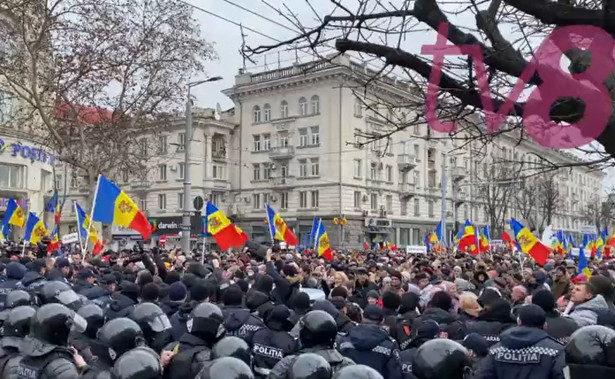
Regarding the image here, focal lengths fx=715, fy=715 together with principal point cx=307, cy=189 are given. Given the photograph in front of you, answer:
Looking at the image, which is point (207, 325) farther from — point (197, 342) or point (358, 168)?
point (358, 168)

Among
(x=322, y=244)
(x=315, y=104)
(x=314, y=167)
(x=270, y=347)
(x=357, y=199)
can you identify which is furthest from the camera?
(x=314, y=167)

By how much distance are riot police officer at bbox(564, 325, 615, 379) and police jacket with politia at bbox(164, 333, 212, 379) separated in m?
2.59

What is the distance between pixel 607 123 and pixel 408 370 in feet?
8.79

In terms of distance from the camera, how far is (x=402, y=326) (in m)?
7.05

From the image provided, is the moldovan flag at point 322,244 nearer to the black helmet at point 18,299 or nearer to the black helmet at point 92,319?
the black helmet at point 18,299

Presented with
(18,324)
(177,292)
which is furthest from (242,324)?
(18,324)

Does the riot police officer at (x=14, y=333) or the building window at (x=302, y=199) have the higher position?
the building window at (x=302, y=199)

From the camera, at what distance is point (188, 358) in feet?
16.4

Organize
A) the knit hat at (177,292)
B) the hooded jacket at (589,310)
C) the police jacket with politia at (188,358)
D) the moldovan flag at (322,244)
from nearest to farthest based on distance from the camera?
the police jacket with politia at (188,358)
the hooded jacket at (589,310)
the knit hat at (177,292)
the moldovan flag at (322,244)

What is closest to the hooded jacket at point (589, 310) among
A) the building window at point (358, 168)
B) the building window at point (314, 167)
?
the building window at point (358, 168)

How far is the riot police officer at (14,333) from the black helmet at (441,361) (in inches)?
112

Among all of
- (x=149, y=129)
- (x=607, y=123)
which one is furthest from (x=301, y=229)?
(x=607, y=123)

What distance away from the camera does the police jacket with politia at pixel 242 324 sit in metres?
6.23

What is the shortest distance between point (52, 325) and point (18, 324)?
0.58m
